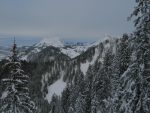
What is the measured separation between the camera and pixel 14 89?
21.3m

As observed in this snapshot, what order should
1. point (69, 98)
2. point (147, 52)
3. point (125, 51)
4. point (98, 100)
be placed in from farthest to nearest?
point (69, 98), point (98, 100), point (125, 51), point (147, 52)

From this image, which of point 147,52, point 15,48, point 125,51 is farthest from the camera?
point 125,51

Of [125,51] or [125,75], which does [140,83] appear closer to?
[125,75]

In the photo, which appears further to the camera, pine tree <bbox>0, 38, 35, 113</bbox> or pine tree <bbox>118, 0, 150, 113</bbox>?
pine tree <bbox>0, 38, 35, 113</bbox>

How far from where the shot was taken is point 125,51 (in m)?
26.6

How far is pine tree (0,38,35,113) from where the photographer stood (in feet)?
70.1

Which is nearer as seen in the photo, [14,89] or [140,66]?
[140,66]

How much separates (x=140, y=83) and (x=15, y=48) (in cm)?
924

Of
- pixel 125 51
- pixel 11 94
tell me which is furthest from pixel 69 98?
pixel 11 94

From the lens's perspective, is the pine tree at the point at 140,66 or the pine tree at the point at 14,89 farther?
the pine tree at the point at 14,89

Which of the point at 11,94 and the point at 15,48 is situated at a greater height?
the point at 15,48

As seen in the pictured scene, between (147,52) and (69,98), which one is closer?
(147,52)

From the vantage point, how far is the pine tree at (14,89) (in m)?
21.4

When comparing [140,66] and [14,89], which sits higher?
[140,66]
